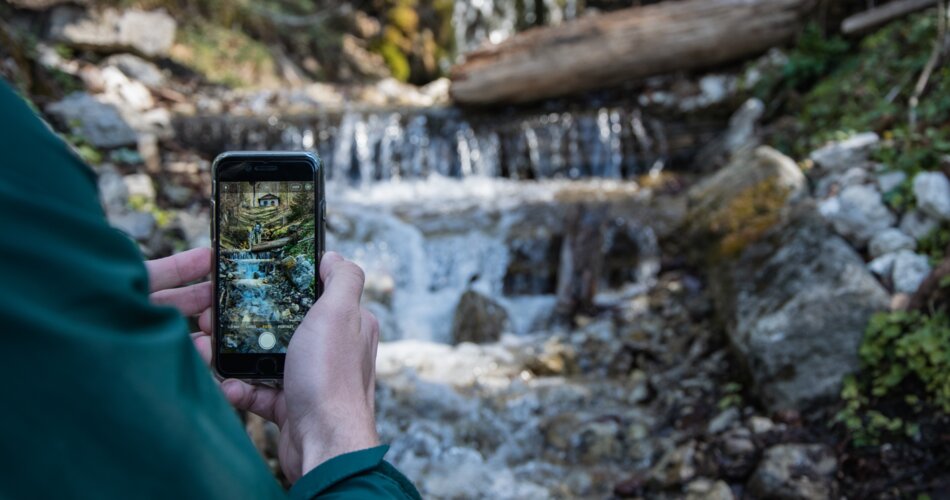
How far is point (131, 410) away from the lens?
513 millimetres

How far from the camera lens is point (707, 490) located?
3.20 meters

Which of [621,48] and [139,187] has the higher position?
[621,48]

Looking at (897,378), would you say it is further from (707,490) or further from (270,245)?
(270,245)

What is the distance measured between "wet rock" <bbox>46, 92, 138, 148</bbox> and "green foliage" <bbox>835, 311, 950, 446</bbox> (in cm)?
658

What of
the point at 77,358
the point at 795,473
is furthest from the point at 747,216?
the point at 77,358

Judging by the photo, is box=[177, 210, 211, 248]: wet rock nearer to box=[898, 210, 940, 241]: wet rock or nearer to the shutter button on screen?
the shutter button on screen

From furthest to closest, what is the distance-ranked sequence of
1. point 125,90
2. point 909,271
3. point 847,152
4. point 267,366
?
point 125,90, point 847,152, point 909,271, point 267,366

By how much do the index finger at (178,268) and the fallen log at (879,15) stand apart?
7.70 metres

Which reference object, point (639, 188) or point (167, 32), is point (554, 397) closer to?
point (639, 188)

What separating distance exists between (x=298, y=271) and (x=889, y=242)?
149 inches

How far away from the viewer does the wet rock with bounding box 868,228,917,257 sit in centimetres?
384

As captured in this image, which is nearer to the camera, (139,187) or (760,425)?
(760,425)

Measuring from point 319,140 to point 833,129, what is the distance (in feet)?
20.8

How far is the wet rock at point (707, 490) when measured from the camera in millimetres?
3139
